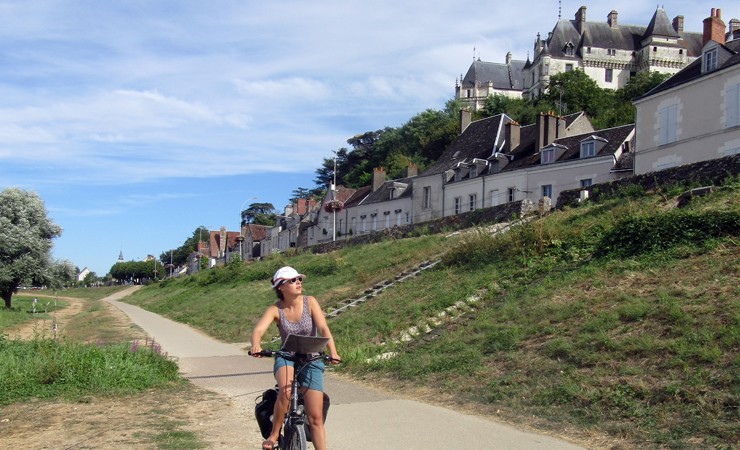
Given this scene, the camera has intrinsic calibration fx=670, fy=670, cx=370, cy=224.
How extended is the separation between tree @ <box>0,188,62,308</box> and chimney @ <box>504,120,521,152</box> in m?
29.4

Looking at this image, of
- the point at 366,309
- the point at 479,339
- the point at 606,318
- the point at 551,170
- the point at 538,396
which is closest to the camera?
the point at 538,396

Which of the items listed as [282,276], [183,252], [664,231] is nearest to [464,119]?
[664,231]

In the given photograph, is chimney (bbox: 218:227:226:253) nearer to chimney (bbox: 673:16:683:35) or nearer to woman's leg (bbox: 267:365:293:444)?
chimney (bbox: 673:16:683:35)

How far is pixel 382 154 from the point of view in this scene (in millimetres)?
91812

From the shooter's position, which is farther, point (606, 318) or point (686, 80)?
point (686, 80)

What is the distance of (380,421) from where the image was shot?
25.7ft

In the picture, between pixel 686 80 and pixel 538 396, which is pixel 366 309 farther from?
pixel 686 80

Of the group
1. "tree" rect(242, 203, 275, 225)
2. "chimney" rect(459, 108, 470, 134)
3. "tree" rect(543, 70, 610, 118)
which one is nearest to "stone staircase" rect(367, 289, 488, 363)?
"chimney" rect(459, 108, 470, 134)

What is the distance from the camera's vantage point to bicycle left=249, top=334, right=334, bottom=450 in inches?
205

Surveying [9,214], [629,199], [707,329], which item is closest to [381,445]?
[707,329]

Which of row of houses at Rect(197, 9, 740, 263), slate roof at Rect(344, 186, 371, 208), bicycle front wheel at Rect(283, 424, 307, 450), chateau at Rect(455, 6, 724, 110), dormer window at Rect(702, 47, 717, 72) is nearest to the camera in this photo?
bicycle front wheel at Rect(283, 424, 307, 450)

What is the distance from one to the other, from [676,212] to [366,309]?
26.1 feet

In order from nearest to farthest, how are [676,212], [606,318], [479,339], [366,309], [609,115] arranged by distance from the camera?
[606,318]
[479,339]
[676,212]
[366,309]
[609,115]

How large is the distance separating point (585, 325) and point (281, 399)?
6185 millimetres
